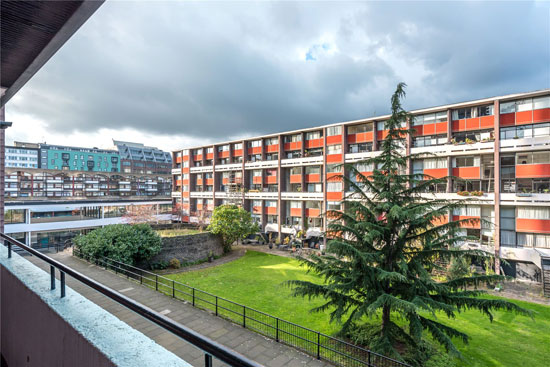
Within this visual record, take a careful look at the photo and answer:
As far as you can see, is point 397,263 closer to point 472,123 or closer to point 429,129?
point 429,129

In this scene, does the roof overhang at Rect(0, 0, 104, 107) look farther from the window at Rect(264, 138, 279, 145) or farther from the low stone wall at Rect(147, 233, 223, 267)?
the window at Rect(264, 138, 279, 145)

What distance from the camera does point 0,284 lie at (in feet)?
15.4

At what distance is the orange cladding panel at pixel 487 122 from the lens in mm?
22844

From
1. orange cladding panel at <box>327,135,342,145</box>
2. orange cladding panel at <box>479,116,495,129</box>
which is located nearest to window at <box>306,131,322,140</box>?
orange cladding panel at <box>327,135,342,145</box>

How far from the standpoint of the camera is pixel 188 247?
24.9 meters

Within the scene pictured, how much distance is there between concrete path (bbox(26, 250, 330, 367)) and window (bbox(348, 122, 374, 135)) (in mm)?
24165

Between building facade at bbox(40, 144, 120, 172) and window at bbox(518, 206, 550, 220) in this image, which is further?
building facade at bbox(40, 144, 120, 172)

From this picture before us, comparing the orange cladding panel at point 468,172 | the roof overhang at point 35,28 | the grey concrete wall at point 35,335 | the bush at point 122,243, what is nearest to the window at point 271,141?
the bush at point 122,243

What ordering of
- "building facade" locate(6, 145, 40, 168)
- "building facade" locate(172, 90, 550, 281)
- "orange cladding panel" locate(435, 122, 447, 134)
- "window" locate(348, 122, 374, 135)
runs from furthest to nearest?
"building facade" locate(6, 145, 40, 168) → "window" locate(348, 122, 374, 135) → "orange cladding panel" locate(435, 122, 447, 134) → "building facade" locate(172, 90, 550, 281)

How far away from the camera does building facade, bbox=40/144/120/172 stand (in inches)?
3253

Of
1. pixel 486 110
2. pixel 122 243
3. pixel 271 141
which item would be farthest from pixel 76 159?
pixel 486 110

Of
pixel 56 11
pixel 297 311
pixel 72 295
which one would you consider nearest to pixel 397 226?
pixel 297 311

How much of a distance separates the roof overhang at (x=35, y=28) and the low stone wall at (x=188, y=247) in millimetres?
20683

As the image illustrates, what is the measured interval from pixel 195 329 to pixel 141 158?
96.8 meters
